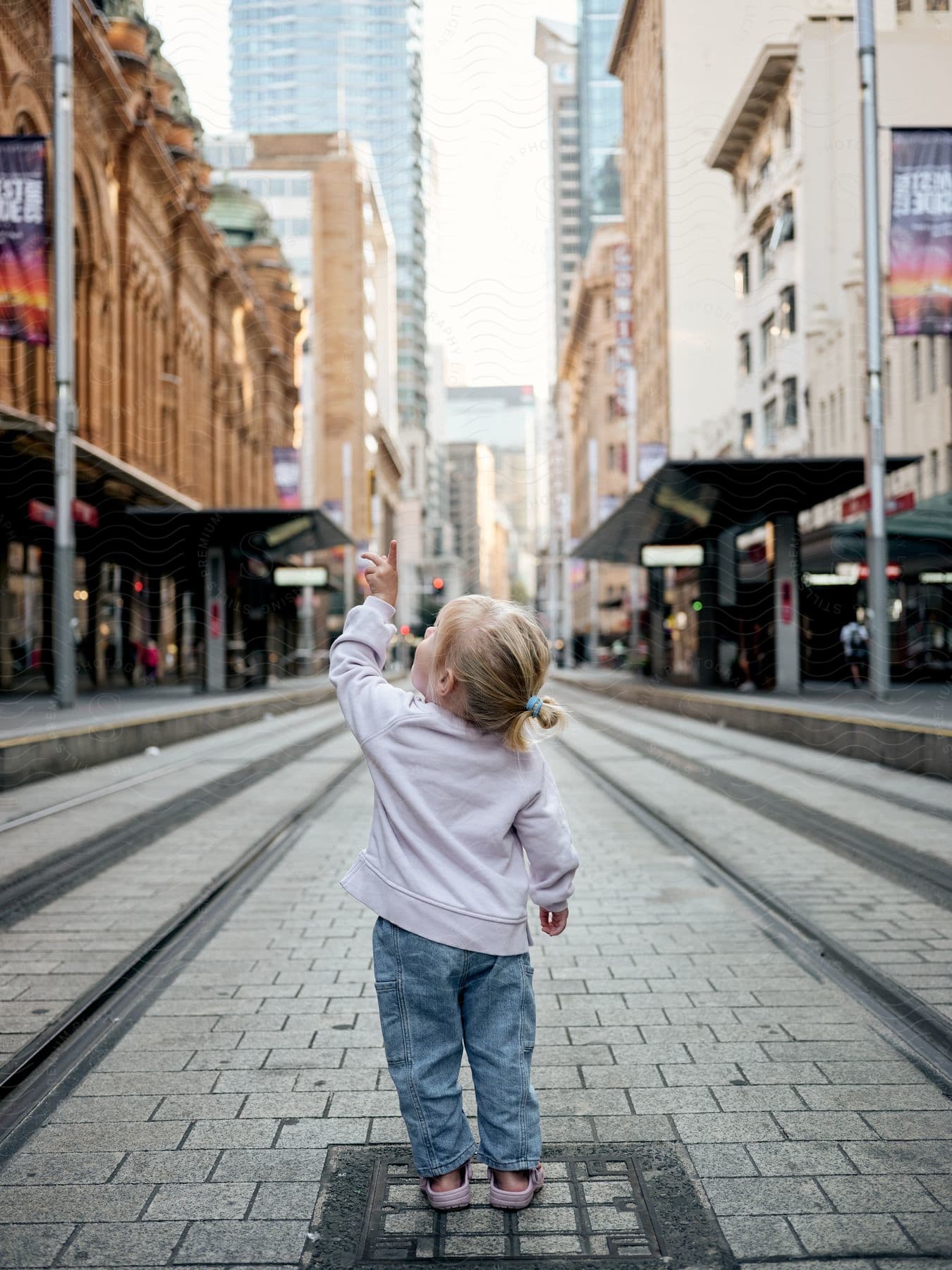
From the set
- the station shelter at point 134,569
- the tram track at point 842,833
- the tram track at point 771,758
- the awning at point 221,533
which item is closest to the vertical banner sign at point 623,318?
the station shelter at point 134,569

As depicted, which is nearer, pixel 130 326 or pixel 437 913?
pixel 437 913

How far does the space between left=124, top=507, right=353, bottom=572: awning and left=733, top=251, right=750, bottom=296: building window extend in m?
22.5

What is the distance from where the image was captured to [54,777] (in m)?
11.6

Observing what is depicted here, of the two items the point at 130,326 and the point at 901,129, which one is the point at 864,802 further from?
the point at 130,326

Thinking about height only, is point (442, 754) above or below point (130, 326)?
below

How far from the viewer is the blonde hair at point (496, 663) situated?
2.53 metres

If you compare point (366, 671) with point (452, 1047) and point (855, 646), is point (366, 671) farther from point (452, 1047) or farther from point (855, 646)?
point (855, 646)

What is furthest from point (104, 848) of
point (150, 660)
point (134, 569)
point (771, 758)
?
point (150, 660)

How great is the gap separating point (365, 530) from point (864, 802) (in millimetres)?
81077

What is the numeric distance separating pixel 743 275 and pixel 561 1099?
4413 centimetres

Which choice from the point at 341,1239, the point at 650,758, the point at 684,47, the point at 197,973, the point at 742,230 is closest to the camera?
the point at 341,1239

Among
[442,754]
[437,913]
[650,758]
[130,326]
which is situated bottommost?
[650,758]

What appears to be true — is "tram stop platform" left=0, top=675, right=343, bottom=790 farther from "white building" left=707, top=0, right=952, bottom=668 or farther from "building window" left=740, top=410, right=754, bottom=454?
"building window" left=740, top=410, right=754, bottom=454

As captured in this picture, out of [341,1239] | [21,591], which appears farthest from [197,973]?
[21,591]
